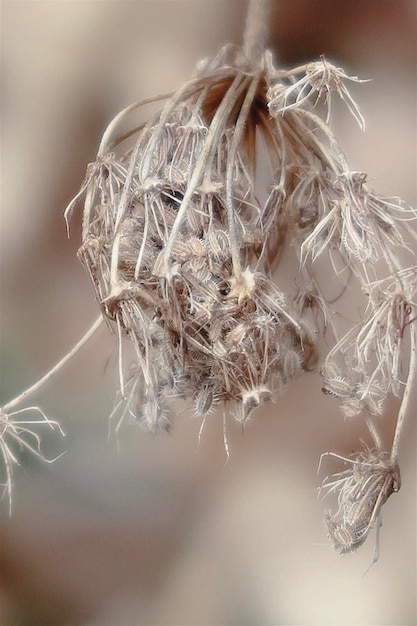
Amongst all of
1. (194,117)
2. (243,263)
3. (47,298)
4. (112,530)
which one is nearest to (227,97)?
(194,117)

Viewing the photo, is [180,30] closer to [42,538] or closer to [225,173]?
[225,173]

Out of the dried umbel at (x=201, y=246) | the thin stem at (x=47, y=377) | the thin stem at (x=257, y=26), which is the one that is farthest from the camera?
the thin stem at (x=257, y=26)

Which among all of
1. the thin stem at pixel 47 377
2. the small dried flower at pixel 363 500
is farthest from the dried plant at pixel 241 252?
the thin stem at pixel 47 377

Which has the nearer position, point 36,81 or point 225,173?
point 225,173

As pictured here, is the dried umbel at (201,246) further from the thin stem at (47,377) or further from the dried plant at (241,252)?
the thin stem at (47,377)

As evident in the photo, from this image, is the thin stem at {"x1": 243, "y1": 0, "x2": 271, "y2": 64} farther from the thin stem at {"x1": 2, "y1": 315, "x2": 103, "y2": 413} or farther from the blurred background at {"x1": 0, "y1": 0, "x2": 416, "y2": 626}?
the thin stem at {"x1": 2, "y1": 315, "x2": 103, "y2": 413}

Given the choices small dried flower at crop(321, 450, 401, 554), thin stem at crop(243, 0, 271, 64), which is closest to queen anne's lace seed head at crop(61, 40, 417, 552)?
small dried flower at crop(321, 450, 401, 554)
